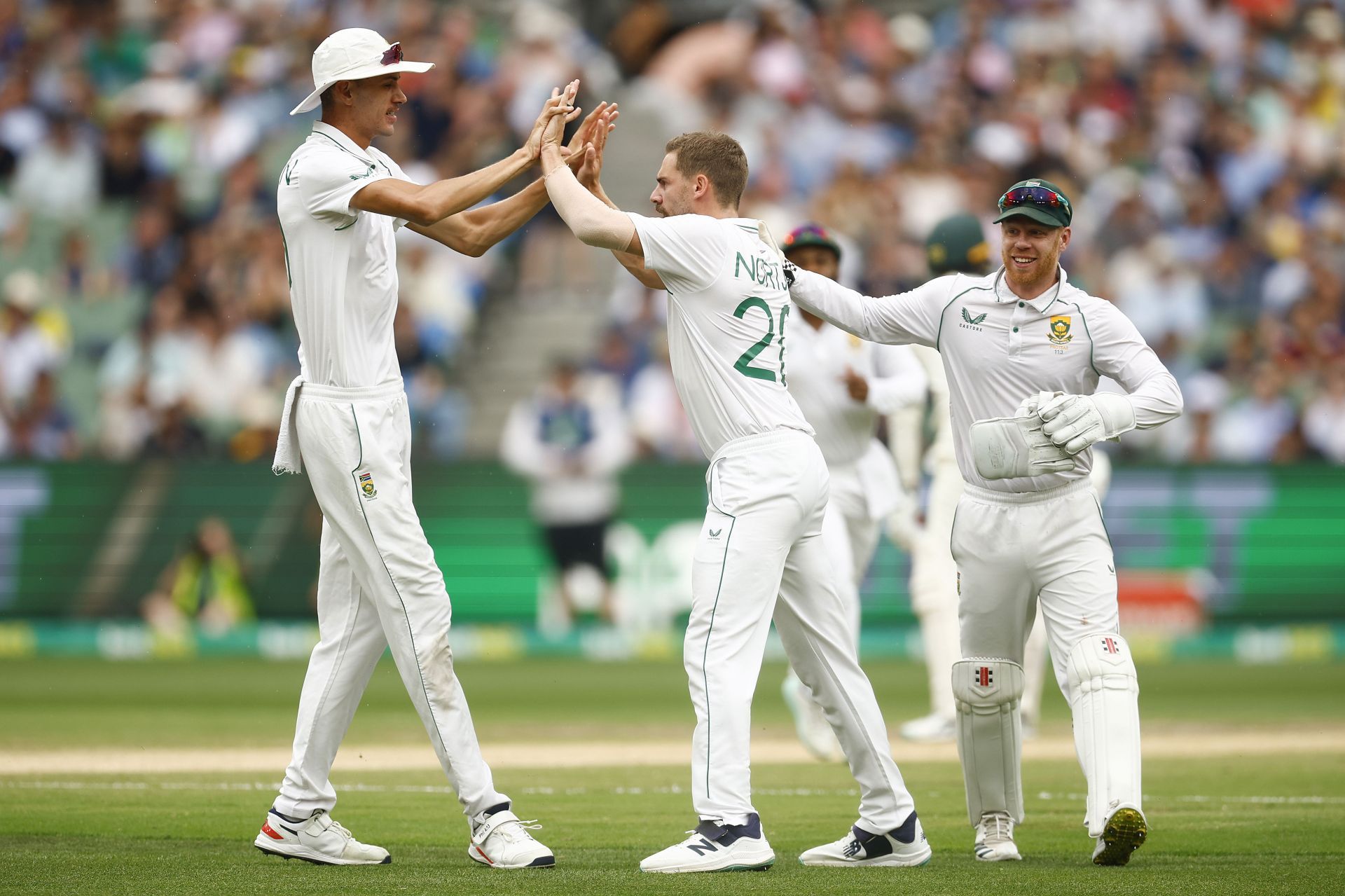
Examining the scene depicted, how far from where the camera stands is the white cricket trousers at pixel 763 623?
6.39 meters

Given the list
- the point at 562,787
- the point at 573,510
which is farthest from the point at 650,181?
A: the point at 562,787

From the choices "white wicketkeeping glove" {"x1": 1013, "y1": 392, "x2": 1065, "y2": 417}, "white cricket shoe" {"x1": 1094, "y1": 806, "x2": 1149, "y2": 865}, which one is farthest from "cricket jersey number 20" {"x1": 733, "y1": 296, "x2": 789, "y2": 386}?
"white cricket shoe" {"x1": 1094, "y1": 806, "x2": 1149, "y2": 865}

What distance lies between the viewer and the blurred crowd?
18984 millimetres

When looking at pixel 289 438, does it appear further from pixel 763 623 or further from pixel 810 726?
pixel 810 726

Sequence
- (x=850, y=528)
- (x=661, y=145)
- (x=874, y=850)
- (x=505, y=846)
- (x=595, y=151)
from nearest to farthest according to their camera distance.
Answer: (x=505, y=846) < (x=874, y=850) < (x=595, y=151) < (x=850, y=528) < (x=661, y=145)

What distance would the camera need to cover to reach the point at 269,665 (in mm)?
16438

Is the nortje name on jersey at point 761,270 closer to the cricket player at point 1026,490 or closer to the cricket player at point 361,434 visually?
the cricket player at point 1026,490

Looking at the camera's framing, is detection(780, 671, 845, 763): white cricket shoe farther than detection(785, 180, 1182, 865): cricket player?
Yes

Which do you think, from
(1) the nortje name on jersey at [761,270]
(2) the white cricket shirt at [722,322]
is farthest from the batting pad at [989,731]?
(1) the nortje name on jersey at [761,270]

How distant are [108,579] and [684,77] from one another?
9291 millimetres

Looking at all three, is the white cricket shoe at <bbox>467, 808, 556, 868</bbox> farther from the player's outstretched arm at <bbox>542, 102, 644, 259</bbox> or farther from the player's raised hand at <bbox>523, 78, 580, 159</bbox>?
the player's raised hand at <bbox>523, 78, 580, 159</bbox>

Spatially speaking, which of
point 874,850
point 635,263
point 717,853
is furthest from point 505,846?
point 635,263

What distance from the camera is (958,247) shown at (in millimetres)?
10195

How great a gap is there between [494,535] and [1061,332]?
11039 millimetres
